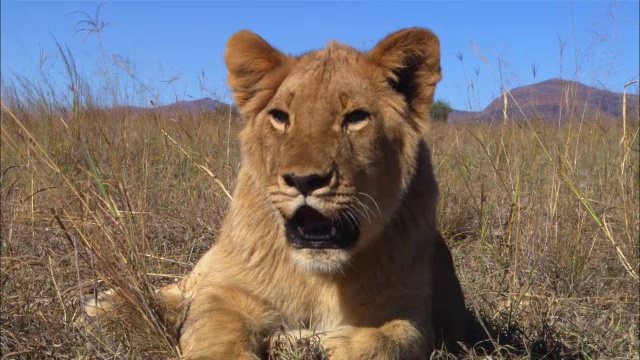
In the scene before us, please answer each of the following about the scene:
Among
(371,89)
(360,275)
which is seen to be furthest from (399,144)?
(360,275)

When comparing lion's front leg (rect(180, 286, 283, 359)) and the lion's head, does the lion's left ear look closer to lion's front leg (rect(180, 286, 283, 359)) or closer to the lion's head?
the lion's head

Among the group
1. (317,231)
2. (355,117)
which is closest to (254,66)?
(355,117)

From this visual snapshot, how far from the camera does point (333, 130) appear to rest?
274 centimetres

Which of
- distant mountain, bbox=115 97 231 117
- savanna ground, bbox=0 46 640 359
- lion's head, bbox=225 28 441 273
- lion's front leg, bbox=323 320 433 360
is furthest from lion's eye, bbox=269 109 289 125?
distant mountain, bbox=115 97 231 117

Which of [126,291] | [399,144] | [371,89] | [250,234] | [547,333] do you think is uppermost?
[371,89]

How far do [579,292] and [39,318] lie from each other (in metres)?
2.73

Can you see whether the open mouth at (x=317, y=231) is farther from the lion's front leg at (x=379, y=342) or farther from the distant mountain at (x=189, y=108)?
the distant mountain at (x=189, y=108)

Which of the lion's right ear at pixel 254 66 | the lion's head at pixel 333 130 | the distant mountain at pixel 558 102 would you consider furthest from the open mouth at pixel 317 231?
the distant mountain at pixel 558 102

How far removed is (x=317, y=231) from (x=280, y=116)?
0.50 m

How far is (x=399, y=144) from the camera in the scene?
298cm

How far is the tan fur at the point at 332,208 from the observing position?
8.79 feet

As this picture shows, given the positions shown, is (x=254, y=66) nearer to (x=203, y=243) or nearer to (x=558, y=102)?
(x=203, y=243)

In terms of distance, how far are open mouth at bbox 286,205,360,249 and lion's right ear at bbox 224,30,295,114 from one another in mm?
639

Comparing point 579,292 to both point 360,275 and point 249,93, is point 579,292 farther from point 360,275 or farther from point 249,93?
point 249,93
